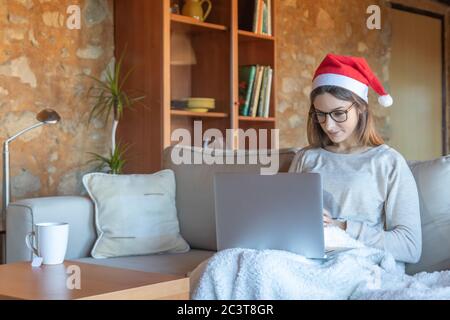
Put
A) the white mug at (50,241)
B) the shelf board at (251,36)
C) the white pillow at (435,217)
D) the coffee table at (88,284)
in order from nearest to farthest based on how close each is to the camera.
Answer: the coffee table at (88,284)
the white mug at (50,241)
the white pillow at (435,217)
the shelf board at (251,36)

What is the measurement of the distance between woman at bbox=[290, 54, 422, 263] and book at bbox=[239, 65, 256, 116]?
1.79 m

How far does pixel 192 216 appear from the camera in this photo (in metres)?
2.70

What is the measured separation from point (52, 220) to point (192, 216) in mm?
536

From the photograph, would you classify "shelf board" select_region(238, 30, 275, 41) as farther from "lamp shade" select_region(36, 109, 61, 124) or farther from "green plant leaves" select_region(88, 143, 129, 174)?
"lamp shade" select_region(36, 109, 61, 124)

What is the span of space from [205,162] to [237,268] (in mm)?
1072

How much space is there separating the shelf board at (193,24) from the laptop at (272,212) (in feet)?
6.21

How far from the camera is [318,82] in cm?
224

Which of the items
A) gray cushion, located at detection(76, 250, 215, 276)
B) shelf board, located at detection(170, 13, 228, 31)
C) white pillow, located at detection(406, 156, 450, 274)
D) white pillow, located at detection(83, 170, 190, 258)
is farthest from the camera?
shelf board, located at detection(170, 13, 228, 31)

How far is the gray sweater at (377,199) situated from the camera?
203cm

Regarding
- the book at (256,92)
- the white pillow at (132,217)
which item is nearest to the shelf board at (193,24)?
the book at (256,92)

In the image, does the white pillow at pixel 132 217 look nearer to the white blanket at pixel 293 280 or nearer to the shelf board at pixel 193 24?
the white blanket at pixel 293 280

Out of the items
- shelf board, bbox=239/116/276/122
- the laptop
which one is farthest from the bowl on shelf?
the laptop

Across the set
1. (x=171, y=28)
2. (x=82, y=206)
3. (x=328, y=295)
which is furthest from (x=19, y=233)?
(x=171, y=28)

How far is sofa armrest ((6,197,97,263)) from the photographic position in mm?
2434
